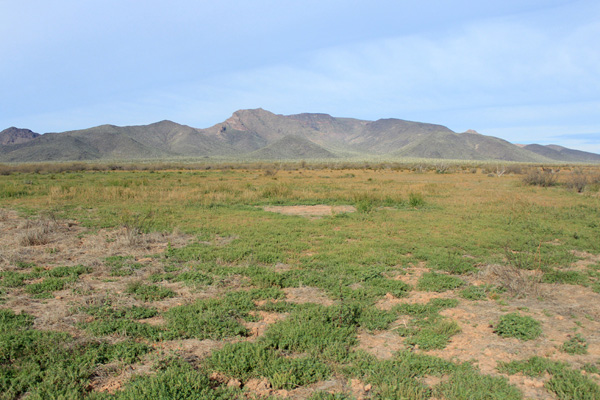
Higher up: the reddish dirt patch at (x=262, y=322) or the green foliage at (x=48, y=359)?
the green foliage at (x=48, y=359)

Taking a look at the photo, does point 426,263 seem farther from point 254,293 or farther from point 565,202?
point 565,202

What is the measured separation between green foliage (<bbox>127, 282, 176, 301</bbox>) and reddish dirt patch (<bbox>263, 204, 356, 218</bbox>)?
8945mm

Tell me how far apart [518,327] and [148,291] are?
605 cm

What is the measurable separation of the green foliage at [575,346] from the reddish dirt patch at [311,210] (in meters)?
10.4

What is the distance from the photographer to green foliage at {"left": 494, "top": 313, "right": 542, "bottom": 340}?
484cm

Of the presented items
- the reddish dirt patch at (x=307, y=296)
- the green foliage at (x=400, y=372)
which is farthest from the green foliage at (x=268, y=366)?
the reddish dirt patch at (x=307, y=296)

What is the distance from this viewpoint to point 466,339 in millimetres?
4836

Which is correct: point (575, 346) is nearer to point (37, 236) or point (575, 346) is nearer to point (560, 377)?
point (560, 377)

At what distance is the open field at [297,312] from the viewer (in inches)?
151

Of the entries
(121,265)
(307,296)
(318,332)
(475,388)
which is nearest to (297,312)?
(318,332)

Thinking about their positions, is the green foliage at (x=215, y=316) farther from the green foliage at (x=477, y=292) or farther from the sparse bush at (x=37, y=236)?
the sparse bush at (x=37, y=236)

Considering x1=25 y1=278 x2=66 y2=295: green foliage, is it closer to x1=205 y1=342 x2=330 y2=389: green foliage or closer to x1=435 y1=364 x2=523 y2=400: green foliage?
x1=205 y1=342 x2=330 y2=389: green foliage

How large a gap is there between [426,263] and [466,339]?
11.8 ft

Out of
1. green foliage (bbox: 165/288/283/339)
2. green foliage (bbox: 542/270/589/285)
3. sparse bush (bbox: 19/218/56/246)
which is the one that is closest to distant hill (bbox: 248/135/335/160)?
sparse bush (bbox: 19/218/56/246)
